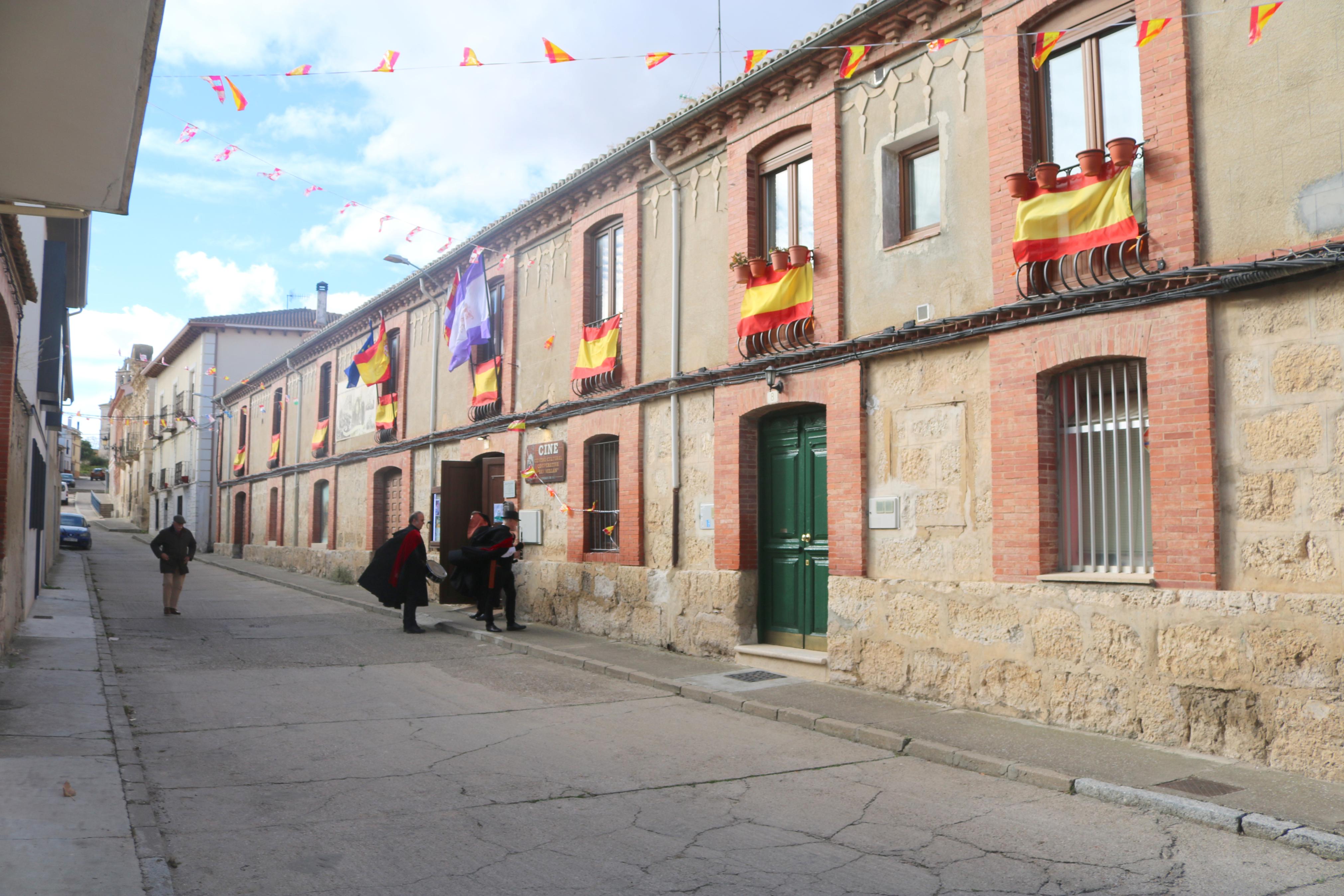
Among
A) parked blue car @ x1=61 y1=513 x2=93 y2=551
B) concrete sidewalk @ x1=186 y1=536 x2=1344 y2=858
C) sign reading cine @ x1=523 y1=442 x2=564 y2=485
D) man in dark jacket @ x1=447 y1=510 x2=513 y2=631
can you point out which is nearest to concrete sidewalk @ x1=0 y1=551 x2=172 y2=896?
man in dark jacket @ x1=447 y1=510 x2=513 y2=631

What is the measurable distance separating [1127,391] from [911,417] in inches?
79.6

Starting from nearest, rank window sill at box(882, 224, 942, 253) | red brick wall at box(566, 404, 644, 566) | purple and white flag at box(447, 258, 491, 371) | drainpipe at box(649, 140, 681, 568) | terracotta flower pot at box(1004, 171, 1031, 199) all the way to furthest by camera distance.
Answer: terracotta flower pot at box(1004, 171, 1031, 199)
window sill at box(882, 224, 942, 253)
drainpipe at box(649, 140, 681, 568)
red brick wall at box(566, 404, 644, 566)
purple and white flag at box(447, 258, 491, 371)

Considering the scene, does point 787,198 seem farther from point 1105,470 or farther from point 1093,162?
point 1105,470

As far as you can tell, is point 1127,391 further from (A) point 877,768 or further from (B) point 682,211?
(B) point 682,211

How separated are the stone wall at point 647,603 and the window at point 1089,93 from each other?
5451 millimetres

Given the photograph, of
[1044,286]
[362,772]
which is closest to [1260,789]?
[1044,286]

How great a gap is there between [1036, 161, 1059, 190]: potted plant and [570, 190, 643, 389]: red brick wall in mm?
6120

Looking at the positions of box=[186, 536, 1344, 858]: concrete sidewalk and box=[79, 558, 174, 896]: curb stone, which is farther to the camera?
box=[186, 536, 1344, 858]: concrete sidewalk

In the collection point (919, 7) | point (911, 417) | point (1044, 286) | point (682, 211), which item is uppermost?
point (919, 7)

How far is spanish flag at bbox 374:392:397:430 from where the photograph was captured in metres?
21.0

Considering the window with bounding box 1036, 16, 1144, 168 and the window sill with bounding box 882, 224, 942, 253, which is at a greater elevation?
the window with bounding box 1036, 16, 1144, 168

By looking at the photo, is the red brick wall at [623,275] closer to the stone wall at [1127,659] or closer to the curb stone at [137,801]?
the stone wall at [1127,659]

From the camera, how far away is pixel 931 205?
31.2 ft

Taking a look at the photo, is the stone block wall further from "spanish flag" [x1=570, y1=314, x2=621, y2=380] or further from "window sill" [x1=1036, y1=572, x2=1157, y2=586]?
"spanish flag" [x1=570, y1=314, x2=621, y2=380]
